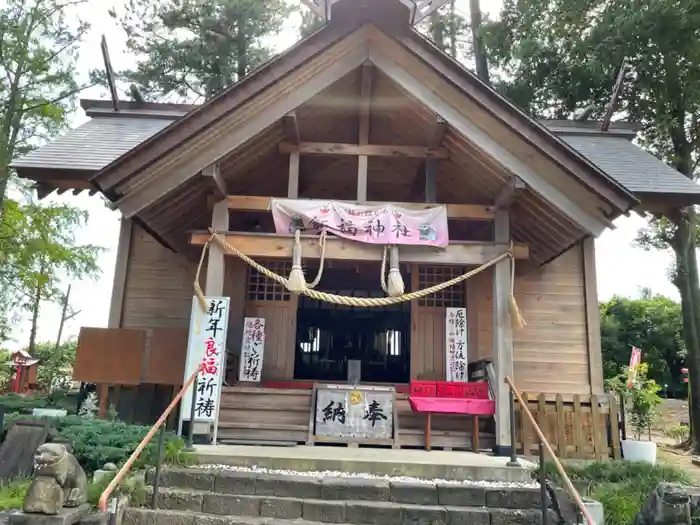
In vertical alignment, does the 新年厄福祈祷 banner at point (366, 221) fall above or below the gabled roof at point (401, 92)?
below

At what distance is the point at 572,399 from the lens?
770cm

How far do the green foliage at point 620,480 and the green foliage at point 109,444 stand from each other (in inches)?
162

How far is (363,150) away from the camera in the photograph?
808cm

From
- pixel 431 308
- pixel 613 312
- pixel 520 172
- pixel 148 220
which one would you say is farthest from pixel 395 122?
pixel 613 312

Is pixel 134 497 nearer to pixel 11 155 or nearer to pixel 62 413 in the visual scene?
pixel 62 413

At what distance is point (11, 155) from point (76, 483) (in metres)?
12.7

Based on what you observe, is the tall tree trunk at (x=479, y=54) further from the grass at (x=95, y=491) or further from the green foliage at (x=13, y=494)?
the green foliage at (x=13, y=494)

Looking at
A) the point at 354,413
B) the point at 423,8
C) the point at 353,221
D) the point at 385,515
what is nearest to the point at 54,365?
the point at 354,413

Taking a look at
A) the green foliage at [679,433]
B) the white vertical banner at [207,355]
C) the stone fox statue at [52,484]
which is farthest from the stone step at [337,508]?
the green foliage at [679,433]

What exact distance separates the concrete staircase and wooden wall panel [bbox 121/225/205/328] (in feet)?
15.5

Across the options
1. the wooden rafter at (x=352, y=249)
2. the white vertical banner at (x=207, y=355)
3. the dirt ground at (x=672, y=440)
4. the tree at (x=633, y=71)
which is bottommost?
the dirt ground at (x=672, y=440)

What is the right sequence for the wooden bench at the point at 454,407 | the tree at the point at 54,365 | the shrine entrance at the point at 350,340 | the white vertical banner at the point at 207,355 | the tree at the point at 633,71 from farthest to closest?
the tree at the point at 54,365
the shrine entrance at the point at 350,340
the tree at the point at 633,71
the wooden bench at the point at 454,407
the white vertical banner at the point at 207,355

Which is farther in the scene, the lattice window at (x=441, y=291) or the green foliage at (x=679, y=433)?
the green foliage at (x=679, y=433)

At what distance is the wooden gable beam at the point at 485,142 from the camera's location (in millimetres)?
7152
